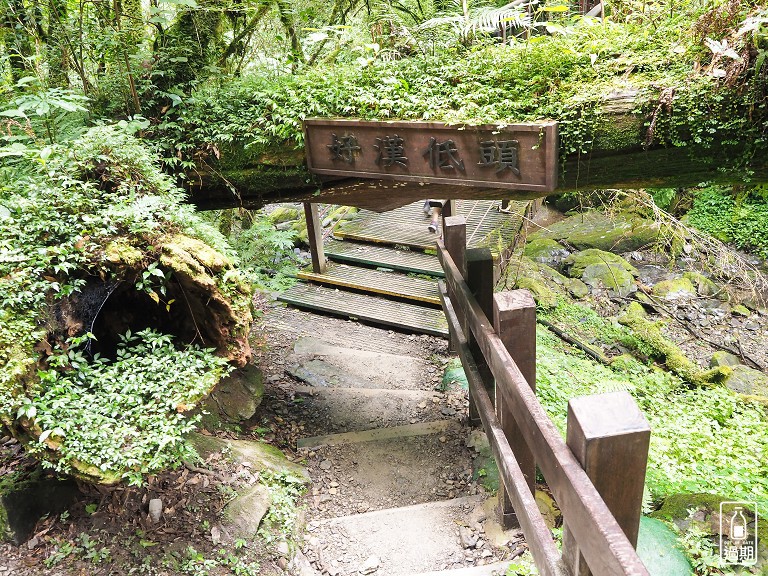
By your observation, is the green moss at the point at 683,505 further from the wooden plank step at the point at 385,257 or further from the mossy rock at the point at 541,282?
the mossy rock at the point at 541,282

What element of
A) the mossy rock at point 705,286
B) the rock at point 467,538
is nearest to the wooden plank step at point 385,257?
the rock at point 467,538

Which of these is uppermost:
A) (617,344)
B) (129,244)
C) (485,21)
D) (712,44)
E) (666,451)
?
(485,21)

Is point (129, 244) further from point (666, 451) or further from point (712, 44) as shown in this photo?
point (666, 451)

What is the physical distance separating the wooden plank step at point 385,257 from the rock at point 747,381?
4438 mm

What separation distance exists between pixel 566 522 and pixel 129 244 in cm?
280

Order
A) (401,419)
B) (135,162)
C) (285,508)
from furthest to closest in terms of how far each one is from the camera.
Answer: (401,419) → (285,508) → (135,162)

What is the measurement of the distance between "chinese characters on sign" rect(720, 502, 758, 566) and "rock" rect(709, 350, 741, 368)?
511 centimetres

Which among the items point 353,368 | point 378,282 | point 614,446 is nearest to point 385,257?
point 378,282

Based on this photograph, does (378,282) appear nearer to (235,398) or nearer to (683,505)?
(235,398)

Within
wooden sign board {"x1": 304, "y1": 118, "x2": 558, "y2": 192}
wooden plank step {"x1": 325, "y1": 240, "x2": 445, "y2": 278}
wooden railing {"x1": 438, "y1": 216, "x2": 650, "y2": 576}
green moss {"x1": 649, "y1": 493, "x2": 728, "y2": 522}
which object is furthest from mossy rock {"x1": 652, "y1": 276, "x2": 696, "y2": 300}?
wooden sign board {"x1": 304, "y1": 118, "x2": 558, "y2": 192}

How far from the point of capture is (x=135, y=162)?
12.0 ft

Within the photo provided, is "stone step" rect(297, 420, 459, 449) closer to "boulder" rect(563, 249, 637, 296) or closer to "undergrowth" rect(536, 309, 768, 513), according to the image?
"undergrowth" rect(536, 309, 768, 513)

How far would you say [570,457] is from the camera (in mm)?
1892

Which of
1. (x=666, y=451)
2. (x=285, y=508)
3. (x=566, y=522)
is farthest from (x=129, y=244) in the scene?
(x=666, y=451)
